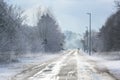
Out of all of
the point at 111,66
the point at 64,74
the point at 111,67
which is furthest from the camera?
the point at 111,66

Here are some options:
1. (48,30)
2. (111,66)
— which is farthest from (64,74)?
(48,30)

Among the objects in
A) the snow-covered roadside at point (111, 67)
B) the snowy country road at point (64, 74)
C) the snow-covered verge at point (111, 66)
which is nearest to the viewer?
the snowy country road at point (64, 74)

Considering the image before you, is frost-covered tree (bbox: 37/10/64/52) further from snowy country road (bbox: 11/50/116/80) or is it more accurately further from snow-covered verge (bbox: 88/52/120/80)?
snowy country road (bbox: 11/50/116/80)

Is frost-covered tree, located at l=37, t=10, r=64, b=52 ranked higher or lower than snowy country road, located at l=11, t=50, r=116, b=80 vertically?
higher

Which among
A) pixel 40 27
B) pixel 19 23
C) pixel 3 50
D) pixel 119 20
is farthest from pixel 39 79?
pixel 40 27

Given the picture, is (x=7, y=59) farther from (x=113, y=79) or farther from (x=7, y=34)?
(x=113, y=79)

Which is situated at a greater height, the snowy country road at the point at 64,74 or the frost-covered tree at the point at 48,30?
the frost-covered tree at the point at 48,30

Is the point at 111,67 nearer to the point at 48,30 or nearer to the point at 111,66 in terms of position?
the point at 111,66

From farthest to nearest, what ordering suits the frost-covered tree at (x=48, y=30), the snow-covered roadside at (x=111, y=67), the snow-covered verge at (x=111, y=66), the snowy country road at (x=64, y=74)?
the frost-covered tree at (x=48, y=30)
the snow-covered verge at (x=111, y=66)
the snow-covered roadside at (x=111, y=67)
the snowy country road at (x=64, y=74)

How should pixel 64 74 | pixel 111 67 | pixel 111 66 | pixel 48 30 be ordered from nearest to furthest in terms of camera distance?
pixel 64 74, pixel 111 67, pixel 111 66, pixel 48 30

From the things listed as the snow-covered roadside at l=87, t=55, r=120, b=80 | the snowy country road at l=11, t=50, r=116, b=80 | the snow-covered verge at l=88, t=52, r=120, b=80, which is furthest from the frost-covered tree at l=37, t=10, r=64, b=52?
the snowy country road at l=11, t=50, r=116, b=80

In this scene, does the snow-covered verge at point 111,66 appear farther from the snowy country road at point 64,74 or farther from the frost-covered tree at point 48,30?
the frost-covered tree at point 48,30

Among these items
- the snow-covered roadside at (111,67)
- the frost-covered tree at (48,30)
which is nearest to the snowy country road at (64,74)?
the snow-covered roadside at (111,67)

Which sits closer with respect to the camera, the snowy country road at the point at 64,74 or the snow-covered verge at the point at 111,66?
the snowy country road at the point at 64,74
